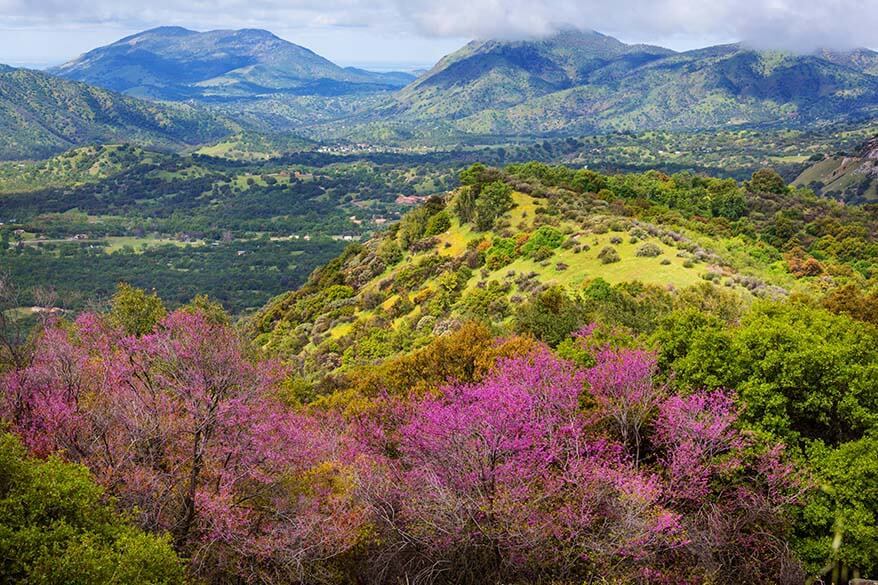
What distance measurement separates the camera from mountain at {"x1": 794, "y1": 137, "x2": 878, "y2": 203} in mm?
147000

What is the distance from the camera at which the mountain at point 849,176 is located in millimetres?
147000

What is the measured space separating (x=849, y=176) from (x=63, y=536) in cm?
18424

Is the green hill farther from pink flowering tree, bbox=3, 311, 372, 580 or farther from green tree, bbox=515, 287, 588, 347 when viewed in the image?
pink flowering tree, bbox=3, 311, 372, 580

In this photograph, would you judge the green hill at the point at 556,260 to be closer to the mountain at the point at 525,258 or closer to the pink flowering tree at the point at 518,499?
the mountain at the point at 525,258

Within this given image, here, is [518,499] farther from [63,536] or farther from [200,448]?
[63,536]

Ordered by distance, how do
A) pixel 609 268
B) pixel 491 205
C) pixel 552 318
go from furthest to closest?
pixel 491 205 → pixel 609 268 → pixel 552 318

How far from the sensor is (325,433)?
1967 cm

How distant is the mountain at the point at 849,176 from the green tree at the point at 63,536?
162322 millimetres

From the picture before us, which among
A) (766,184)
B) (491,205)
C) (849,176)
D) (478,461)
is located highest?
(849,176)

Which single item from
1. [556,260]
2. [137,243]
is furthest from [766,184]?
[137,243]

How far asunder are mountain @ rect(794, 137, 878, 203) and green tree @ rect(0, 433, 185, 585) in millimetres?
162322

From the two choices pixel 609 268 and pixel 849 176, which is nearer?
pixel 609 268

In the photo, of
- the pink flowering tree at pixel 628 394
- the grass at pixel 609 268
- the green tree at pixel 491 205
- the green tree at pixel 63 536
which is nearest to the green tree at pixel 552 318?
the grass at pixel 609 268

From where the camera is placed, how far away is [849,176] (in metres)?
157
